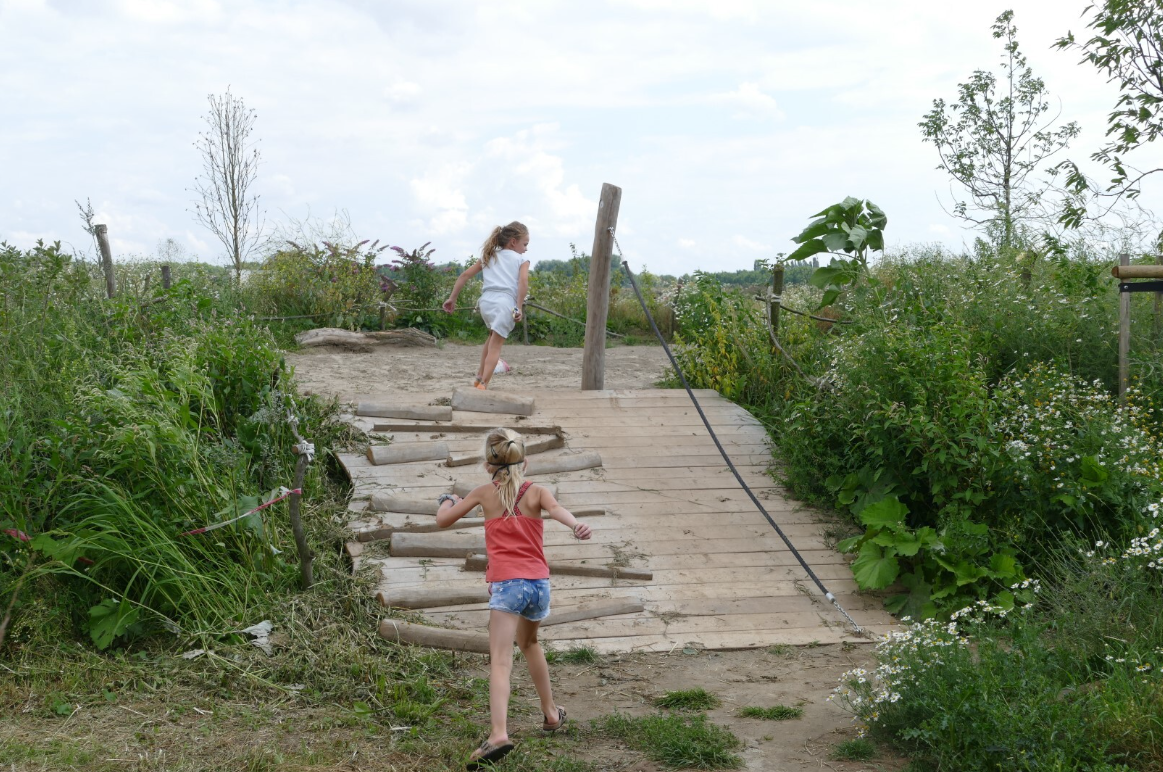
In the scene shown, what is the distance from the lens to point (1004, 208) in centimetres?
1418

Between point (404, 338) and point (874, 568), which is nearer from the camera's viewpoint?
point (874, 568)

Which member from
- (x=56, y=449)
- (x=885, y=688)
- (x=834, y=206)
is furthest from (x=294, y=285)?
(x=885, y=688)

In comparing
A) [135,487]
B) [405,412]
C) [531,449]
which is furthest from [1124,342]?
[135,487]

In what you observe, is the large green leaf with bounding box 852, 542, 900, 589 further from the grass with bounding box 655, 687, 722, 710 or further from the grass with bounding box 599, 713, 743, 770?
the grass with bounding box 599, 713, 743, 770

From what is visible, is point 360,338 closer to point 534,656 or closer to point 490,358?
point 490,358

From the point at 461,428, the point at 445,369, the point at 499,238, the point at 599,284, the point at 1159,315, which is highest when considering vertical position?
the point at 499,238

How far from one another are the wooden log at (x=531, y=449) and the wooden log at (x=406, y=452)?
4.4 inches

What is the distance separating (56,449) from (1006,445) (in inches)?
225

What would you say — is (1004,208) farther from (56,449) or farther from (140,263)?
(140,263)

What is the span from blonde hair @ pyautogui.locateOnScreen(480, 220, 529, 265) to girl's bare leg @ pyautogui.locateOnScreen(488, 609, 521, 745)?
16.8 ft

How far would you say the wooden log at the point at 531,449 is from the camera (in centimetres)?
722

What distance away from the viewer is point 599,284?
9133 mm

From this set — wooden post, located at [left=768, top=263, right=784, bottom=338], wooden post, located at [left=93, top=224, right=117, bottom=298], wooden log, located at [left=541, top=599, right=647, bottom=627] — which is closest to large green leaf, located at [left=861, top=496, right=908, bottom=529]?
wooden log, located at [left=541, top=599, right=647, bottom=627]

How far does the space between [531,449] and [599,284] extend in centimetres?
226
